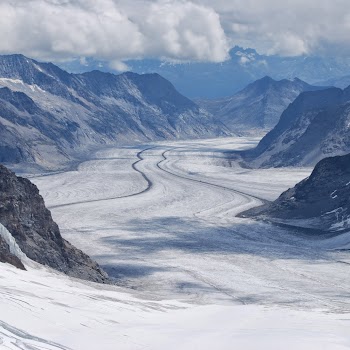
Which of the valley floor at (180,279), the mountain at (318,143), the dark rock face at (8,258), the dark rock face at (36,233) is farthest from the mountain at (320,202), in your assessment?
the mountain at (318,143)

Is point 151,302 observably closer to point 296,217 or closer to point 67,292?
point 67,292

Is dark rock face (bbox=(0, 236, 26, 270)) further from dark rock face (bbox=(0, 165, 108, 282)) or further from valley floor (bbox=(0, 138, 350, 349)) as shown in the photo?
dark rock face (bbox=(0, 165, 108, 282))

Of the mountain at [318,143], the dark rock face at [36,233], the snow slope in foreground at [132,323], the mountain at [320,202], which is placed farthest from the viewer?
the mountain at [318,143]

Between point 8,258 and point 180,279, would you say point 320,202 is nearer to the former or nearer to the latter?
point 180,279

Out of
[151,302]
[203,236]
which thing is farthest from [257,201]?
[151,302]

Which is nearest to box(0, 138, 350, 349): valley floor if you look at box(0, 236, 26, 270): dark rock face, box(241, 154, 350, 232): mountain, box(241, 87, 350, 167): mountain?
box(0, 236, 26, 270): dark rock face

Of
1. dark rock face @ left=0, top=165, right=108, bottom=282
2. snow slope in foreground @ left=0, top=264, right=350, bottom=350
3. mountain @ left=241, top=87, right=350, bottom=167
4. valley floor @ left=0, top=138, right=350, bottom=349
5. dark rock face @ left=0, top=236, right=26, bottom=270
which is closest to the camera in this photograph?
snow slope in foreground @ left=0, top=264, right=350, bottom=350

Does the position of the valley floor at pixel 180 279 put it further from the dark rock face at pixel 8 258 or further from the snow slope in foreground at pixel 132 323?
the dark rock face at pixel 8 258
